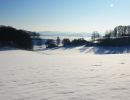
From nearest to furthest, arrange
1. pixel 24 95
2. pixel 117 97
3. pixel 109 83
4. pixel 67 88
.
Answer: pixel 117 97
pixel 24 95
pixel 67 88
pixel 109 83

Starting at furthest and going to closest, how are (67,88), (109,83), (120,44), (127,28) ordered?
(127,28)
(120,44)
(109,83)
(67,88)

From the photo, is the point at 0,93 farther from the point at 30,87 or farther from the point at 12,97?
the point at 30,87

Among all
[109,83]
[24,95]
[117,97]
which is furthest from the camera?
[109,83]

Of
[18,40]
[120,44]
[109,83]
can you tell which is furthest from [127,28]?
[109,83]

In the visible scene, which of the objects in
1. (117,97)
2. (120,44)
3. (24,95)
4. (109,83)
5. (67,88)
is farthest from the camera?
(120,44)

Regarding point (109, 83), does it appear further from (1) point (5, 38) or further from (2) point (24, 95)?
(1) point (5, 38)

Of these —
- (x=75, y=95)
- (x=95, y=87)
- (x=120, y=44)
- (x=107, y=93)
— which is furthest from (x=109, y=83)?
(x=120, y=44)

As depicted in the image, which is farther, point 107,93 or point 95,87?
point 95,87

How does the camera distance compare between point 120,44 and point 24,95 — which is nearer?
point 24,95

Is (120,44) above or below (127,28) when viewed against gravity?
below

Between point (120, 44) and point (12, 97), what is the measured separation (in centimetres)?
6955

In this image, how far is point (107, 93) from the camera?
5922mm

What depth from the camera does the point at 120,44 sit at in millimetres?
71812

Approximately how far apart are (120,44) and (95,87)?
222ft
